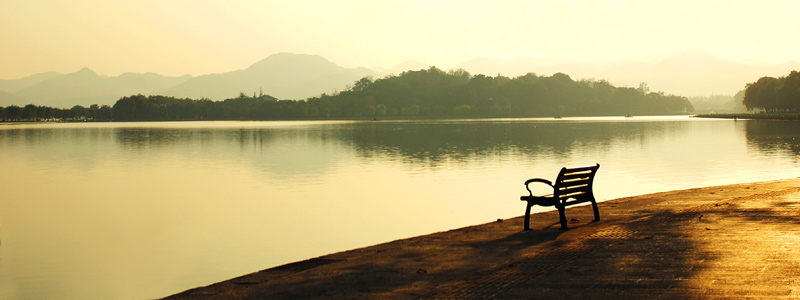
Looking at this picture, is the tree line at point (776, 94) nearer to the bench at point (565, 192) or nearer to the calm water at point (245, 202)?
the calm water at point (245, 202)

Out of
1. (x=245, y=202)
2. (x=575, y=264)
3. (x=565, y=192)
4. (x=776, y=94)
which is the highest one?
(x=776, y=94)

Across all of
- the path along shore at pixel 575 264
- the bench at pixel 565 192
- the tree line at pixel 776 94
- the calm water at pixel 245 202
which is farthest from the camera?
the tree line at pixel 776 94

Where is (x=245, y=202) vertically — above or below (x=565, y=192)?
→ below

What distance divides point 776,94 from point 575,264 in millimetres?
159880

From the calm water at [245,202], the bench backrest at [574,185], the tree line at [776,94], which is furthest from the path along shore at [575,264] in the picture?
the tree line at [776,94]

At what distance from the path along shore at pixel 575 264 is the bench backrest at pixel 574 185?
552mm

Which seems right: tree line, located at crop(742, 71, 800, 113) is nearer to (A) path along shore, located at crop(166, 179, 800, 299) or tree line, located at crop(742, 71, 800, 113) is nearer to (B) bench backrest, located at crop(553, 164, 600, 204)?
(B) bench backrest, located at crop(553, 164, 600, 204)

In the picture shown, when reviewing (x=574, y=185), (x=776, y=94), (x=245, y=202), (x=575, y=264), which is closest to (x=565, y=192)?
(x=574, y=185)

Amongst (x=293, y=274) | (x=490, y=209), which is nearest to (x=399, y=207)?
(x=490, y=209)

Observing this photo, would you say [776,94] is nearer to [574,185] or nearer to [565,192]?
[574,185]

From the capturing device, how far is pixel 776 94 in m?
150

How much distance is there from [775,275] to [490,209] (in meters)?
12.5

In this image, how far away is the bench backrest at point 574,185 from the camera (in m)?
12.5

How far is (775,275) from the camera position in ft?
27.7
